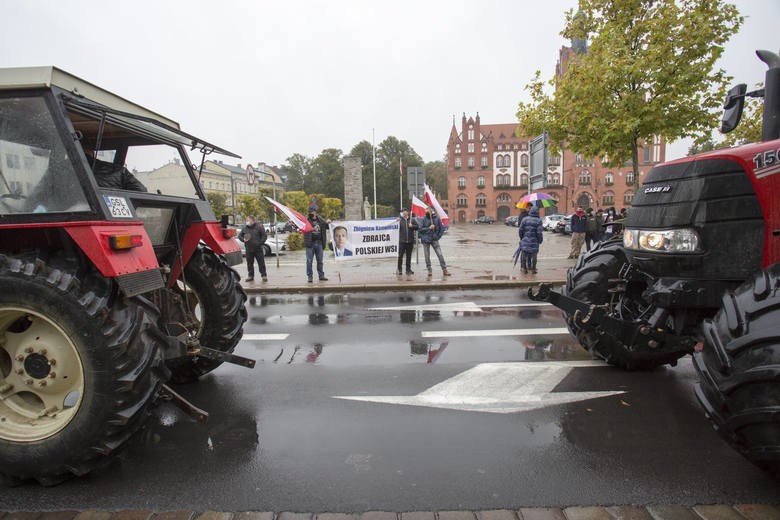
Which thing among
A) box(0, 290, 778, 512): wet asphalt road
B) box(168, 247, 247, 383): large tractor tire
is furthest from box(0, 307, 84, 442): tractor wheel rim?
box(168, 247, 247, 383): large tractor tire

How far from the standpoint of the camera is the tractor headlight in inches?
113

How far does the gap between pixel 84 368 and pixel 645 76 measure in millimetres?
14313

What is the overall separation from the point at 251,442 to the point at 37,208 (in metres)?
1.98

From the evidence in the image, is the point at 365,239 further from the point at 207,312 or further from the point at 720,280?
the point at 720,280

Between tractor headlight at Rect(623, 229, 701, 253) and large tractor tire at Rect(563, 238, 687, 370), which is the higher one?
tractor headlight at Rect(623, 229, 701, 253)

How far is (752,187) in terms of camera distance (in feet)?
8.73

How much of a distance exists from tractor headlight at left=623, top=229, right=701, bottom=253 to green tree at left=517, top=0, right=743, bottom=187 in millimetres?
10609

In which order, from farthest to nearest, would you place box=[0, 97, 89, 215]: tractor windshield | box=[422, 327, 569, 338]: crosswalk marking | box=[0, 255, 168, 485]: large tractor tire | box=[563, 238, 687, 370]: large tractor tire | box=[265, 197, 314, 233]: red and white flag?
box=[265, 197, 314, 233]: red and white flag
box=[422, 327, 569, 338]: crosswalk marking
box=[563, 238, 687, 370]: large tractor tire
box=[0, 97, 89, 215]: tractor windshield
box=[0, 255, 168, 485]: large tractor tire

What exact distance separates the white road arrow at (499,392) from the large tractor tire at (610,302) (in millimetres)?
354

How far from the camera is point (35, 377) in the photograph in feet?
8.83

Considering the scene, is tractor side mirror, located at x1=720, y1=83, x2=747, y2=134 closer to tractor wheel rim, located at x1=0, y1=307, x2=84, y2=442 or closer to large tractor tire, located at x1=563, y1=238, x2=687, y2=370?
large tractor tire, located at x1=563, y1=238, x2=687, y2=370

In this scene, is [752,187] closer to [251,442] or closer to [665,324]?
[665,324]

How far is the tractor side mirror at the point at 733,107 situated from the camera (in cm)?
343

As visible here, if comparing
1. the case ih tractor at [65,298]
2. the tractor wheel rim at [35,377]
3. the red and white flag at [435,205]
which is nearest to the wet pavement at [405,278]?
the red and white flag at [435,205]
